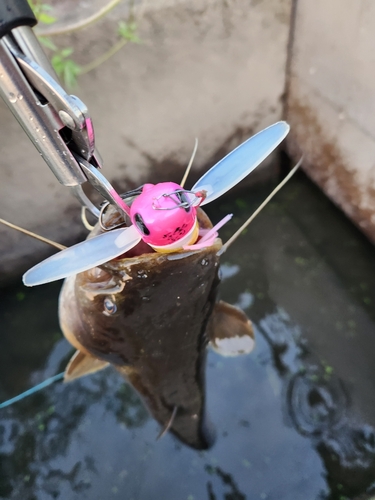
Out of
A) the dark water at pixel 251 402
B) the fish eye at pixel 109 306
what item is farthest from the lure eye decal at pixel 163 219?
the dark water at pixel 251 402

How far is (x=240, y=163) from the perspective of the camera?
2.10ft

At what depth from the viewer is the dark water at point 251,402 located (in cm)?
196

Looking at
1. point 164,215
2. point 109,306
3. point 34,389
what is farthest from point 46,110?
point 34,389

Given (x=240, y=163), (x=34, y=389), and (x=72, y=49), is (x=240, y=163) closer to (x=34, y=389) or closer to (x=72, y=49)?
(x=72, y=49)

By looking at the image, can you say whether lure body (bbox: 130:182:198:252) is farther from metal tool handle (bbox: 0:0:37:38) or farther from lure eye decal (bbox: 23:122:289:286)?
metal tool handle (bbox: 0:0:37:38)

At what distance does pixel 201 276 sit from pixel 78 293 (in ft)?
0.94

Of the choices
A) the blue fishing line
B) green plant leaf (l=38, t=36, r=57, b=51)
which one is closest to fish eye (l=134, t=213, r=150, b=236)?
green plant leaf (l=38, t=36, r=57, b=51)

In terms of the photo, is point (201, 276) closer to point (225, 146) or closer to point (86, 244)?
point (86, 244)

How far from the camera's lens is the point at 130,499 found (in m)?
1.92

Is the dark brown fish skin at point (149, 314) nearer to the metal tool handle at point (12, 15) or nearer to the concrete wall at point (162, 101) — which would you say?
the metal tool handle at point (12, 15)

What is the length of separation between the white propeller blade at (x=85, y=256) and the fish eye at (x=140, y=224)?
2 cm

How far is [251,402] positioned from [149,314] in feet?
5.13

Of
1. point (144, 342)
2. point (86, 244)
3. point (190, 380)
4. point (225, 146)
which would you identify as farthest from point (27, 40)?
point (225, 146)

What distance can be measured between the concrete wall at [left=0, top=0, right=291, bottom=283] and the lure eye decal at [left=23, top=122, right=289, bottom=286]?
142cm
